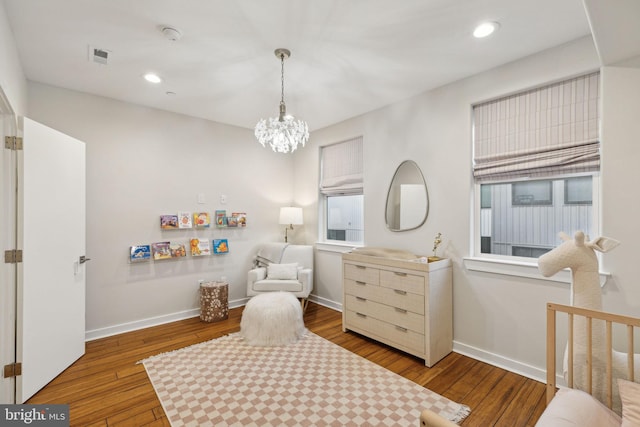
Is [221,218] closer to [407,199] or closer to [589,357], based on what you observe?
[407,199]

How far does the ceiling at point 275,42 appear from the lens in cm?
176

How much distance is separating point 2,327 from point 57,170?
3.95 ft

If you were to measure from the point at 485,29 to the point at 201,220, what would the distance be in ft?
11.3

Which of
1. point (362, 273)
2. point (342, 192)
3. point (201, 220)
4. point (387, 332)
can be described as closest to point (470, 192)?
point (362, 273)

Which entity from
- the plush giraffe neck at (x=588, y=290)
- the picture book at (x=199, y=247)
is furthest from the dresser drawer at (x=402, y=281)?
the picture book at (x=199, y=247)

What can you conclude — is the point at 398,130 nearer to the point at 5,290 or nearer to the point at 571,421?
the point at 571,421

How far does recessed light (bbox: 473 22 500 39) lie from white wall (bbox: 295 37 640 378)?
0.58 metres

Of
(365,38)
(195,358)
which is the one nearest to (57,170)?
(195,358)

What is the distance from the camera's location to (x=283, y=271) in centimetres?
366

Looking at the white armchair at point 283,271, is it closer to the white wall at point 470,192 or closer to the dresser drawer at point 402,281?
the white wall at point 470,192

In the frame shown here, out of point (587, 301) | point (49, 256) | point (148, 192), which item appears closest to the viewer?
point (587, 301)

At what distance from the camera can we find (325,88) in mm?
2881

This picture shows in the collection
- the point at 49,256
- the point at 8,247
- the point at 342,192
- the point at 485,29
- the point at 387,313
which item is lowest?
the point at 387,313

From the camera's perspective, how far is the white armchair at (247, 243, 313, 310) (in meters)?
3.54
